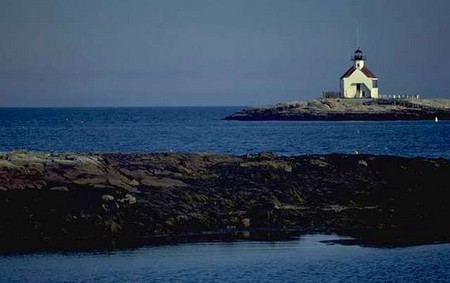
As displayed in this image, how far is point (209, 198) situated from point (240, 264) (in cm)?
920

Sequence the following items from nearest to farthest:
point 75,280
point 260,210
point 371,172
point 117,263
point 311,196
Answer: point 75,280 → point 117,263 → point 260,210 → point 311,196 → point 371,172

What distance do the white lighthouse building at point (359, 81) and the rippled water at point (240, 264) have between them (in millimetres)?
116031

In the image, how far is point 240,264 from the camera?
2866 cm

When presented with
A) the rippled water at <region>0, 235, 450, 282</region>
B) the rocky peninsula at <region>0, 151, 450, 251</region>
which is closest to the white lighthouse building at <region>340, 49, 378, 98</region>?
the rocky peninsula at <region>0, 151, 450, 251</region>

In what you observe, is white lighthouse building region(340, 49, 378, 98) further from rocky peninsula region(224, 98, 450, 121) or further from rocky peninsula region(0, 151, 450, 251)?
rocky peninsula region(0, 151, 450, 251)

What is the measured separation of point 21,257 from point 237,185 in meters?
12.9

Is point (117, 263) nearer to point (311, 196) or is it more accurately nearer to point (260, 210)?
point (260, 210)

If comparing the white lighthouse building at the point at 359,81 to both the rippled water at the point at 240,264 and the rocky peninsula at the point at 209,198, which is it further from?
the rippled water at the point at 240,264

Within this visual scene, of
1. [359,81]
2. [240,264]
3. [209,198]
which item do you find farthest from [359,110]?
[240,264]

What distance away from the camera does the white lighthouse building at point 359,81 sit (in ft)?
479

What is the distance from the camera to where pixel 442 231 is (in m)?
34.2

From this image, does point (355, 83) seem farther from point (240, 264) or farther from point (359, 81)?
point (240, 264)

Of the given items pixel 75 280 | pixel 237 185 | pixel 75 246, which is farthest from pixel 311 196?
pixel 75 280

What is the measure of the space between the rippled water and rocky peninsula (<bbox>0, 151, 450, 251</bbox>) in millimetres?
1982
